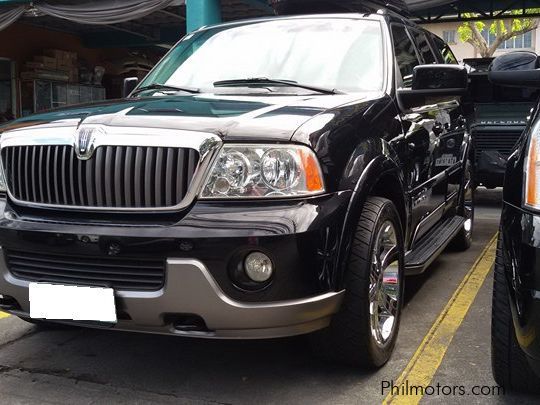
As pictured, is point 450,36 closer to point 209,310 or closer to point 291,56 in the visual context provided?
point 291,56

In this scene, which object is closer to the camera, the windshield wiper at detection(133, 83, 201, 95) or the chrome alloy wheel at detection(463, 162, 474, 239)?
the windshield wiper at detection(133, 83, 201, 95)

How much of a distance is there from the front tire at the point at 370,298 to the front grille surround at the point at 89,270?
2.82 ft

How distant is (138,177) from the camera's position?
2.58m

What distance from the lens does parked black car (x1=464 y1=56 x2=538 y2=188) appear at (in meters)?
8.02

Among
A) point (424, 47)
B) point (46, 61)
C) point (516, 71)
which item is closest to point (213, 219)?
point (516, 71)

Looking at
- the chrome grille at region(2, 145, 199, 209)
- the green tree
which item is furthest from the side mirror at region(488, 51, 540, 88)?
the green tree

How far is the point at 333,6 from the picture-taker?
18.7 feet

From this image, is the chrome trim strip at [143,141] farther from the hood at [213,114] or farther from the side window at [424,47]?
the side window at [424,47]

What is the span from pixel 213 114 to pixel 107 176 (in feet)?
1.75

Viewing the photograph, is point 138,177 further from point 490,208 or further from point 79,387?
point 490,208

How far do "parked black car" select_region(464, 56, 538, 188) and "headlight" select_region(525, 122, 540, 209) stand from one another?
575 centimetres

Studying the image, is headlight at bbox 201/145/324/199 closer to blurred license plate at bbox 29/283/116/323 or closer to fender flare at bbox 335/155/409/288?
fender flare at bbox 335/155/409/288

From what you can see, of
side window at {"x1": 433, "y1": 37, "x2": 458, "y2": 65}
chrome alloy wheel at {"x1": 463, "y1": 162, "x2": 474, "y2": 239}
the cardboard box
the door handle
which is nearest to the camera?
the door handle

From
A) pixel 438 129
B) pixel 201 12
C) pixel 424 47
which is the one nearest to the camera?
pixel 438 129
